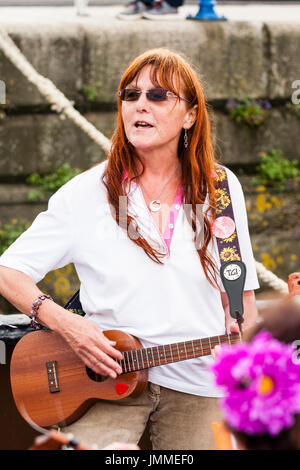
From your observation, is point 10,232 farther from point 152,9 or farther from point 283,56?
point 283,56

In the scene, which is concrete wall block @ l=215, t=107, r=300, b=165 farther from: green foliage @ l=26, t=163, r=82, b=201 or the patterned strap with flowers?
the patterned strap with flowers

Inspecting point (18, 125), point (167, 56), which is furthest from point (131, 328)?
point (18, 125)

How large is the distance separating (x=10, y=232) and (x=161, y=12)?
8.69 feet

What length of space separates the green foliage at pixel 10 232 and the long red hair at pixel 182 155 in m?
3.67

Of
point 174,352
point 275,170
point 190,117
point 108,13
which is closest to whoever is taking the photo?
point 174,352

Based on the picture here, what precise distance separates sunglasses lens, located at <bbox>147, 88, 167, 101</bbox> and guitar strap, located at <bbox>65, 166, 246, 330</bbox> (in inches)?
16.1

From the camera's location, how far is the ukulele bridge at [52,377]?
2.76 m

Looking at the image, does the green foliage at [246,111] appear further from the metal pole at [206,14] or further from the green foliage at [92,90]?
the green foliage at [92,90]

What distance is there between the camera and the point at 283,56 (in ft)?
22.2

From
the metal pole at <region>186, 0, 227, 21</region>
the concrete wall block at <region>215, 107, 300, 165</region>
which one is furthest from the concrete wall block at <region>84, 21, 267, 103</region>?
the concrete wall block at <region>215, 107, 300, 165</region>

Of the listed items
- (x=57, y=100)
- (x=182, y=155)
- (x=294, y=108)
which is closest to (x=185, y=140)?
(x=182, y=155)


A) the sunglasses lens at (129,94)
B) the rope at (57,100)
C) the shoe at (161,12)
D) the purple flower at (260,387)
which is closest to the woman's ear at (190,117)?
the sunglasses lens at (129,94)

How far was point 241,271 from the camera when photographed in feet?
9.03

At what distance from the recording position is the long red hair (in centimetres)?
278
